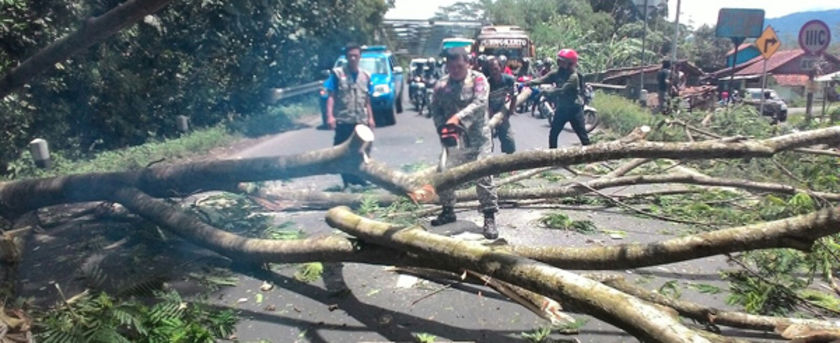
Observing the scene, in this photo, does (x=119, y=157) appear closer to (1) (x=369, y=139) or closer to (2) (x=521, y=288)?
(1) (x=369, y=139)

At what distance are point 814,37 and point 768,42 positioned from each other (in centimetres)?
230

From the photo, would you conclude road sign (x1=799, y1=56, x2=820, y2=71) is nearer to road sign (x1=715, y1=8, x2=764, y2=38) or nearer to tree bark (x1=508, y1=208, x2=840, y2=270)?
road sign (x1=715, y1=8, x2=764, y2=38)

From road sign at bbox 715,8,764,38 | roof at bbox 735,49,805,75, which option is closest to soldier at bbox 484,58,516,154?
road sign at bbox 715,8,764,38

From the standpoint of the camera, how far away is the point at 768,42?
12.2m

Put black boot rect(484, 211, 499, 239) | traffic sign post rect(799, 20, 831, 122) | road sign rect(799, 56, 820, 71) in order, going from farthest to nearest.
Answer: road sign rect(799, 56, 820, 71) → traffic sign post rect(799, 20, 831, 122) → black boot rect(484, 211, 499, 239)

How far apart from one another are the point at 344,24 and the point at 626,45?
16952 mm

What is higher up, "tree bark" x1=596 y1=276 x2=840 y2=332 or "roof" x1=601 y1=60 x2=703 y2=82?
"roof" x1=601 y1=60 x2=703 y2=82

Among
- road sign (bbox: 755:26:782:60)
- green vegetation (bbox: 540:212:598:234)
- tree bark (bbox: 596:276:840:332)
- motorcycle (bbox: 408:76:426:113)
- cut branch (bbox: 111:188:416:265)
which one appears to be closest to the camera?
tree bark (bbox: 596:276:840:332)

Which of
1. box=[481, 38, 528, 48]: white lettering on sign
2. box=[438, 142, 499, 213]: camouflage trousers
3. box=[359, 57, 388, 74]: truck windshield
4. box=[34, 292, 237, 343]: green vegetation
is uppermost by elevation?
box=[481, 38, 528, 48]: white lettering on sign

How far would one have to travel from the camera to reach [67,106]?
1007 centimetres

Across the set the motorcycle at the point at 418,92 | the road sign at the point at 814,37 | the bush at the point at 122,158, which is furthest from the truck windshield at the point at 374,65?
the road sign at the point at 814,37

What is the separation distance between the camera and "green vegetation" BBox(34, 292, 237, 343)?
9.47 feet

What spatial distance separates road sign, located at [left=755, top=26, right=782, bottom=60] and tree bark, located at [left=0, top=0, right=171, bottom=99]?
12.3m

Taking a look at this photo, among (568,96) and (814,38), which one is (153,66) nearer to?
(568,96)
